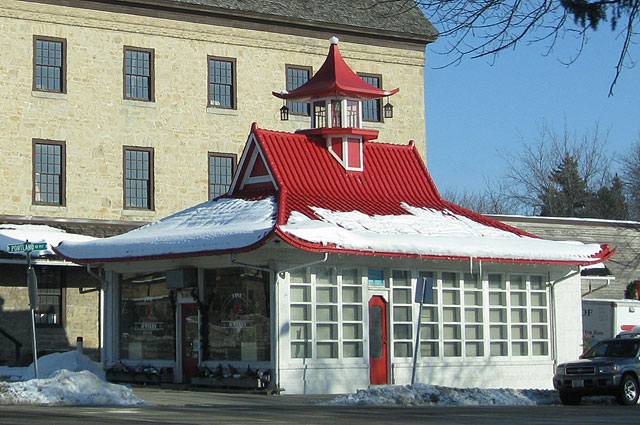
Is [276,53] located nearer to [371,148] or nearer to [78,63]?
[78,63]

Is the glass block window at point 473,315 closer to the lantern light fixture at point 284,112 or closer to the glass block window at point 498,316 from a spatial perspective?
the glass block window at point 498,316

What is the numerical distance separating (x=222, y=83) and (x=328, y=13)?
17.2 ft

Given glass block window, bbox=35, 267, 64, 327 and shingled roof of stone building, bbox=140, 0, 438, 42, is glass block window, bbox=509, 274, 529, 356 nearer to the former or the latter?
shingled roof of stone building, bbox=140, 0, 438, 42

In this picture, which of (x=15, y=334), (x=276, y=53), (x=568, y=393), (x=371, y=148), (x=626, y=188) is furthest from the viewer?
(x=626, y=188)

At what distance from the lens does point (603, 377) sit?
1008 inches

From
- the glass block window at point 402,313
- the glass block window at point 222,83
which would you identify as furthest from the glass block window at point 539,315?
the glass block window at point 222,83

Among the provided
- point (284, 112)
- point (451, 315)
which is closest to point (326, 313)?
point (451, 315)

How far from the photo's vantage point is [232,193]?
31359 millimetres

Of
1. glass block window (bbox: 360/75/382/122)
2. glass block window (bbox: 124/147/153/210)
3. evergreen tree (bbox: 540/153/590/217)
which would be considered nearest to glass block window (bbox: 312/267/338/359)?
glass block window (bbox: 124/147/153/210)

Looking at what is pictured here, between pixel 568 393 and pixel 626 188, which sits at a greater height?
pixel 626 188

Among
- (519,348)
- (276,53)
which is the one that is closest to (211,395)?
(519,348)

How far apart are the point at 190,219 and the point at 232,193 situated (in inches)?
76.2

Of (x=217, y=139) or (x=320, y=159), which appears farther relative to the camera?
(x=217, y=139)

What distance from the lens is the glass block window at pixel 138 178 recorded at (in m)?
39.9
